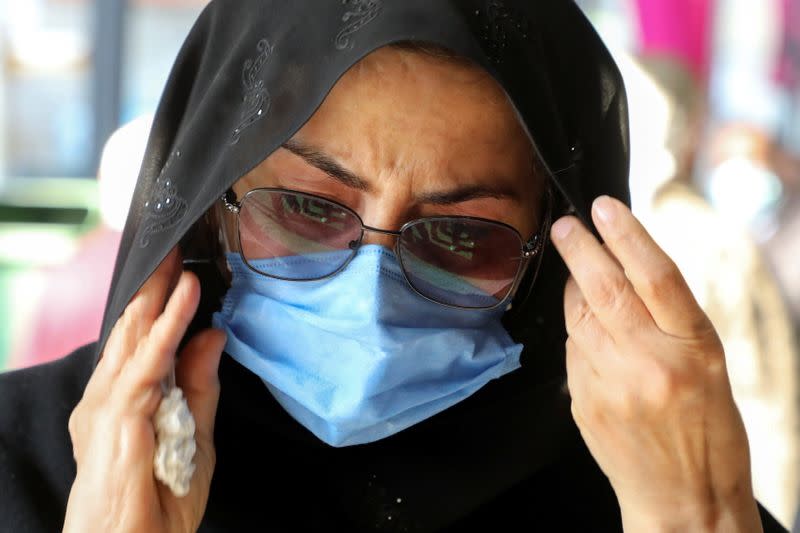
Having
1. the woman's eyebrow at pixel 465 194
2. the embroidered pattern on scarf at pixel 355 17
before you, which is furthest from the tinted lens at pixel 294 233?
the embroidered pattern on scarf at pixel 355 17

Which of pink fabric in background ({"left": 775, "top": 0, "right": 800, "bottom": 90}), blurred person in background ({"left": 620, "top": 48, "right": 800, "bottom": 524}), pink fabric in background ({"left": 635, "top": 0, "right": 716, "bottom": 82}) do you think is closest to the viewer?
blurred person in background ({"left": 620, "top": 48, "right": 800, "bottom": 524})

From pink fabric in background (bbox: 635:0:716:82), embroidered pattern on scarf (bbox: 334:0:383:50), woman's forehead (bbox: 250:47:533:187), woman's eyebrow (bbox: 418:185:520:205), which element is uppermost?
embroidered pattern on scarf (bbox: 334:0:383:50)

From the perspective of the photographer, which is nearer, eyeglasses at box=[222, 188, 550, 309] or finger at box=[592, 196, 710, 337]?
finger at box=[592, 196, 710, 337]

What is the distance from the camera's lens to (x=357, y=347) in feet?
5.67

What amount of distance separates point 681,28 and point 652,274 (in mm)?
5996

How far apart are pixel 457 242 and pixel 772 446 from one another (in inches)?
94.7

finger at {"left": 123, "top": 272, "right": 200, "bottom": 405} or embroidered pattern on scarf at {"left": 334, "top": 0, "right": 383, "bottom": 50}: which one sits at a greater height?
embroidered pattern on scarf at {"left": 334, "top": 0, "right": 383, "bottom": 50}

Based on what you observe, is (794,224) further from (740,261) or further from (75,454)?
(75,454)

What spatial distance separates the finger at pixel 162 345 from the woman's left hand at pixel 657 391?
0.59 m

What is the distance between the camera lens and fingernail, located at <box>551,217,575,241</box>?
167 centimetres

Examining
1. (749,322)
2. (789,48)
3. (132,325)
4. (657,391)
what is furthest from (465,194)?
(789,48)

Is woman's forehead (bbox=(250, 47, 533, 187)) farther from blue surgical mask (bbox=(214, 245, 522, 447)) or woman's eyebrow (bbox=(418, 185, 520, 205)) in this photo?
blue surgical mask (bbox=(214, 245, 522, 447))

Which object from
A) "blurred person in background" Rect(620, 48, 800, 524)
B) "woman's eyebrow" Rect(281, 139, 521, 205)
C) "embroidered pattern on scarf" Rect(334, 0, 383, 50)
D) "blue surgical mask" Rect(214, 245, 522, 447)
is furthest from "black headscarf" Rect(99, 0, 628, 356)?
"blurred person in background" Rect(620, 48, 800, 524)

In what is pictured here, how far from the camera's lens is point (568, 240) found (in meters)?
1.66
